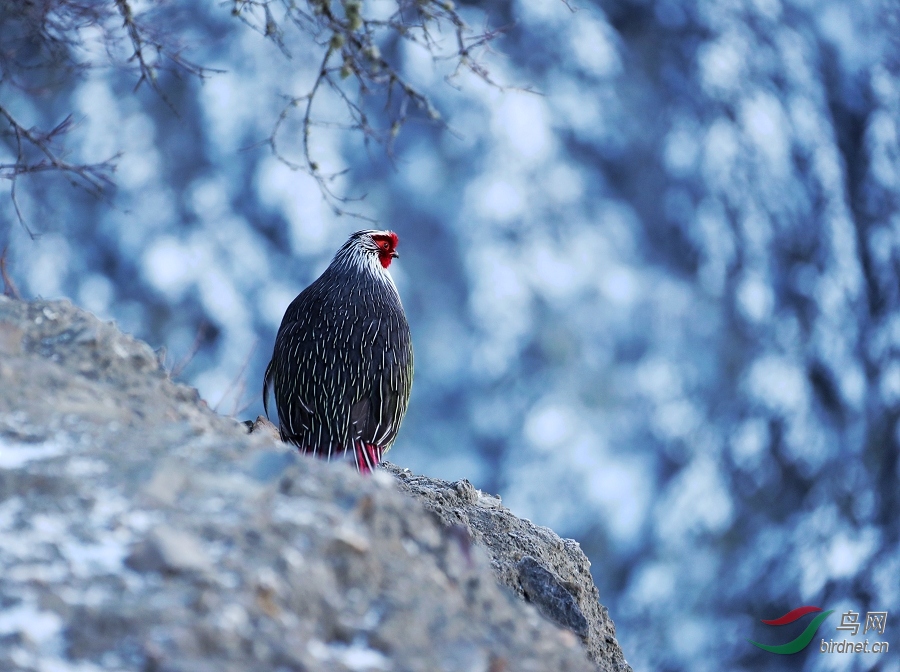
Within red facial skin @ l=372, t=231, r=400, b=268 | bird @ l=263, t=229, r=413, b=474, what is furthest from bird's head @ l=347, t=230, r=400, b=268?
bird @ l=263, t=229, r=413, b=474

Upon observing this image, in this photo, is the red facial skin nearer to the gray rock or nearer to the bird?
the bird

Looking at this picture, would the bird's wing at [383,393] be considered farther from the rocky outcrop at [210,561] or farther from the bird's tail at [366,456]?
the rocky outcrop at [210,561]

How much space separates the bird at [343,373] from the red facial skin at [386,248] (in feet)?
1.47

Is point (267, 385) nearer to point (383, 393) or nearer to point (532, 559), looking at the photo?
point (383, 393)

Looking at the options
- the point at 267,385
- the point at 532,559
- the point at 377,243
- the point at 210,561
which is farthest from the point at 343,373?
the point at 210,561

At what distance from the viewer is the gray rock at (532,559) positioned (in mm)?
2875

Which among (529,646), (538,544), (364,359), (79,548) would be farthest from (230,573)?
(364,359)

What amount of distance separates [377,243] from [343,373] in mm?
1011

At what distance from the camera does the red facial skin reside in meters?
5.04

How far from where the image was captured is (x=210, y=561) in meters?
1.49

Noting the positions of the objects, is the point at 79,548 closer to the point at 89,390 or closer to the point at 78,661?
the point at 78,661

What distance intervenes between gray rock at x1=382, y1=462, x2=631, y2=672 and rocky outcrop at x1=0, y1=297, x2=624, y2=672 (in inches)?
44.4

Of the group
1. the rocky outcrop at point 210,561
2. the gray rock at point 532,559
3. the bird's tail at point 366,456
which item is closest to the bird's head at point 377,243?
the bird's tail at point 366,456

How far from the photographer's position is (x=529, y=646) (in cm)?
164
